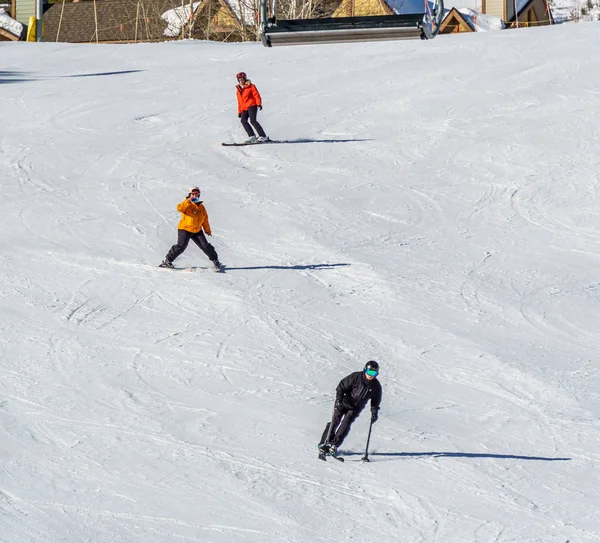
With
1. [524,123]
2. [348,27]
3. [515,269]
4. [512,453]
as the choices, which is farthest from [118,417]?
[524,123]

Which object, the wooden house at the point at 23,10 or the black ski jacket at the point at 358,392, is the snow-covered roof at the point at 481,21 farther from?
the black ski jacket at the point at 358,392

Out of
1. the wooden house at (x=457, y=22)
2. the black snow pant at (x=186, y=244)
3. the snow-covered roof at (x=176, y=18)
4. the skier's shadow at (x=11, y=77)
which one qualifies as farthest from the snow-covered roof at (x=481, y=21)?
the black snow pant at (x=186, y=244)

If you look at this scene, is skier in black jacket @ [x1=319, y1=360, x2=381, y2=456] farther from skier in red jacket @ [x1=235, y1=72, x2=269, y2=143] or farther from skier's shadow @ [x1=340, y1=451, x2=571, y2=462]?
skier in red jacket @ [x1=235, y1=72, x2=269, y2=143]

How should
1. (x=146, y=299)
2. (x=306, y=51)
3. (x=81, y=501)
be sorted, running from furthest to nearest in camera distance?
(x=306, y=51) → (x=146, y=299) → (x=81, y=501)

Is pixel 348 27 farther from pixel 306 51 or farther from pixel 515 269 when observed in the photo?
pixel 306 51

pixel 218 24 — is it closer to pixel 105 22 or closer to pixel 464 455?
pixel 105 22

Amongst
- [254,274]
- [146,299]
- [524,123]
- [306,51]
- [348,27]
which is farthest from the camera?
[306,51]

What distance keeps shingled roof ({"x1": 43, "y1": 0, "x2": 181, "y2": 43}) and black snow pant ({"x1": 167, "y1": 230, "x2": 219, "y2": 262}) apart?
1097 inches

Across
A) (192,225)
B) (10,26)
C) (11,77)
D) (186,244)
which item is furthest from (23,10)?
(192,225)

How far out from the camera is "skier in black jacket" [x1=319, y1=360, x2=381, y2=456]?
9297mm

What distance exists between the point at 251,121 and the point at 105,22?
23409 mm

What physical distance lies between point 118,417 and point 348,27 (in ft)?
14.7

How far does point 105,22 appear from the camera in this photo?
136ft

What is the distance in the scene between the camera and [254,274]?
14.4m
